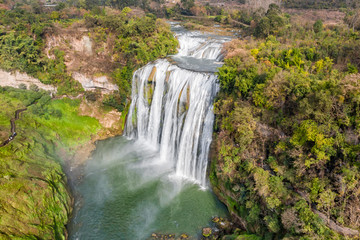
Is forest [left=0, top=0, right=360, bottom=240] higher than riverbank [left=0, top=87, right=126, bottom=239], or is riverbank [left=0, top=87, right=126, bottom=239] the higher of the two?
forest [left=0, top=0, right=360, bottom=240]

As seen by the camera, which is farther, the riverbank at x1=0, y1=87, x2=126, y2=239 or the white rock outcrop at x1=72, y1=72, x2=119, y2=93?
the white rock outcrop at x1=72, y1=72, x2=119, y2=93

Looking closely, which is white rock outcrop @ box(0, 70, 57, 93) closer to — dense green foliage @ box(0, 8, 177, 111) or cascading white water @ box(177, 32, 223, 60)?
dense green foliage @ box(0, 8, 177, 111)

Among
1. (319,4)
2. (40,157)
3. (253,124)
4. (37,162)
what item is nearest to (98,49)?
(40,157)

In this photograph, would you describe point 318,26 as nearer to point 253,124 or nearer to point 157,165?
point 253,124

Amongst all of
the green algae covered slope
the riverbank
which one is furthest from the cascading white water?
the green algae covered slope

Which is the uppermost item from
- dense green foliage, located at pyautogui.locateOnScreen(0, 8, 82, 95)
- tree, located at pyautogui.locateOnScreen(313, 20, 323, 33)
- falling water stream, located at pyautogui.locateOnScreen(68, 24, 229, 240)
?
tree, located at pyautogui.locateOnScreen(313, 20, 323, 33)

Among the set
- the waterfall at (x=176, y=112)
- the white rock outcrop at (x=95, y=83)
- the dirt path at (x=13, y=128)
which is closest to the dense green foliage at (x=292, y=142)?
the waterfall at (x=176, y=112)
